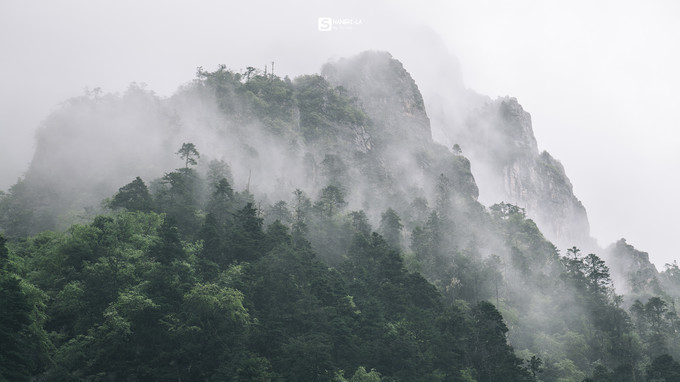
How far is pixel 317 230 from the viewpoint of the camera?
9056 centimetres

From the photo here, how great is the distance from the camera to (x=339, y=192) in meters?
106

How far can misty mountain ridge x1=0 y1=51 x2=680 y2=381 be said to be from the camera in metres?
81.8

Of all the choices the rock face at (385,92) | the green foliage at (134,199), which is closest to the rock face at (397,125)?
the rock face at (385,92)

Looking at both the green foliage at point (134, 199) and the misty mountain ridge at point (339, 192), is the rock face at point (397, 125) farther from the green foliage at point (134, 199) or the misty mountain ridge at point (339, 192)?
the green foliage at point (134, 199)

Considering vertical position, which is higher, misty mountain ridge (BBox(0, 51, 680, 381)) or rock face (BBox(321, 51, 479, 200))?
rock face (BBox(321, 51, 479, 200))

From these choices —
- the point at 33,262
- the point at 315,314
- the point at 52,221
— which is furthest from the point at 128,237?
the point at 52,221

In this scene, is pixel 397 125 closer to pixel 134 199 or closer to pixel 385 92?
pixel 385 92

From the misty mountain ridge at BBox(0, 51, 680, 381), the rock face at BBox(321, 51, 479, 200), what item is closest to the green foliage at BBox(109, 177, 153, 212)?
the misty mountain ridge at BBox(0, 51, 680, 381)

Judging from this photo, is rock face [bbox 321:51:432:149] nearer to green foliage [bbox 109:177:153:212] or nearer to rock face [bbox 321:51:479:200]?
rock face [bbox 321:51:479:200]

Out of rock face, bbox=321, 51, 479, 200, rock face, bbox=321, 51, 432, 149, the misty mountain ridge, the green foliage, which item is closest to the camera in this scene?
the green foliage

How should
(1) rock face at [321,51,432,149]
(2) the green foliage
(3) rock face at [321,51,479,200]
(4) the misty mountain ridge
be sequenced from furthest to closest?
(1) rock face at [321,51,432,149] → (3) rock face at [321,51,479,200] → (4) the misty mountain ridge → (2) the green foliage

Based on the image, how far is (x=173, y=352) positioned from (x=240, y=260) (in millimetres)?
21063

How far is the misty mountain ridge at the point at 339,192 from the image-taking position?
81.8 meters

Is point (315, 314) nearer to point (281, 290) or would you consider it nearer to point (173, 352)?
point (281, 290)
